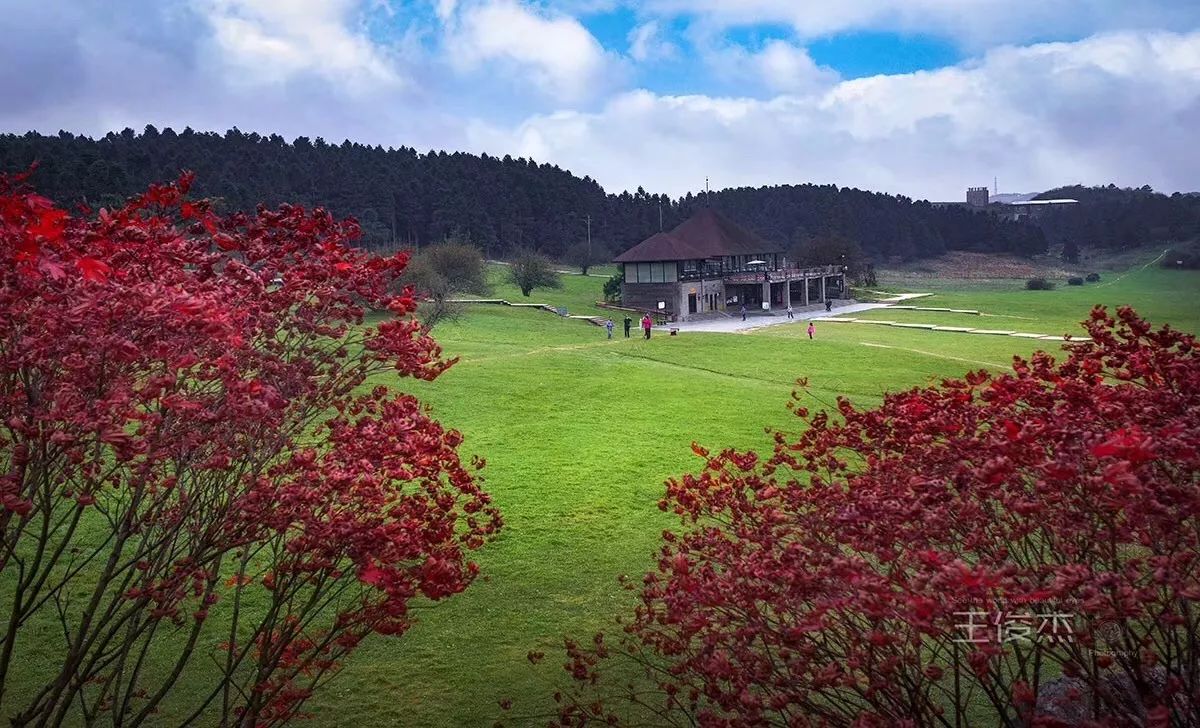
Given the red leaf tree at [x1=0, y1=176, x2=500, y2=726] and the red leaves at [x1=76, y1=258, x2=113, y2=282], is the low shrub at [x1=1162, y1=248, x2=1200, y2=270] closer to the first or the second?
the red leaf tree at [x1=0, y1=176, x2=500, y2=726]

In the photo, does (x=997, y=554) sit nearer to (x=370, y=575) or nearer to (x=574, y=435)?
(x=370, y=575)

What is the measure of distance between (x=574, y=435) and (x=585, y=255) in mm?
73072

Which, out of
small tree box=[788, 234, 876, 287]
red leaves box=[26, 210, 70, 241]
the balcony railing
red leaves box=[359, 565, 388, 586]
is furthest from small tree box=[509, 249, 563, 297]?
red leaves box=[26, 210, 70, 241]

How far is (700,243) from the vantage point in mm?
68312

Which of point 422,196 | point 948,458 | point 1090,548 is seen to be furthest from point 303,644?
point 422,196

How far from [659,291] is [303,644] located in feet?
180

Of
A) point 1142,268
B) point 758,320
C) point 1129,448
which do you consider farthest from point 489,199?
point 1129,448

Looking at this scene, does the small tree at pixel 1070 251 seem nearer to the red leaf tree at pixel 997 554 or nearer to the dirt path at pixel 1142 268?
the dirt path at pixel 1142 268

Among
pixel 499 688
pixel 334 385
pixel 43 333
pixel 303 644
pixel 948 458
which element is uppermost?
pixel 43 333

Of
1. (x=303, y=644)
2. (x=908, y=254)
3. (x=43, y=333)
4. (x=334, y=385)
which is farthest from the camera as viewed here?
(x=908, y=254)

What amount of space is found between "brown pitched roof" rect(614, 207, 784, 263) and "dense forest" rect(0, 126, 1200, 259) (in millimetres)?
24080

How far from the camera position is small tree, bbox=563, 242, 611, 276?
9619cm

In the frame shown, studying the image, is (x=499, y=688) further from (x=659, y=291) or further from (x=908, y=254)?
(x=908, y=254)

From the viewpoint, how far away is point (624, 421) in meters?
25.8
